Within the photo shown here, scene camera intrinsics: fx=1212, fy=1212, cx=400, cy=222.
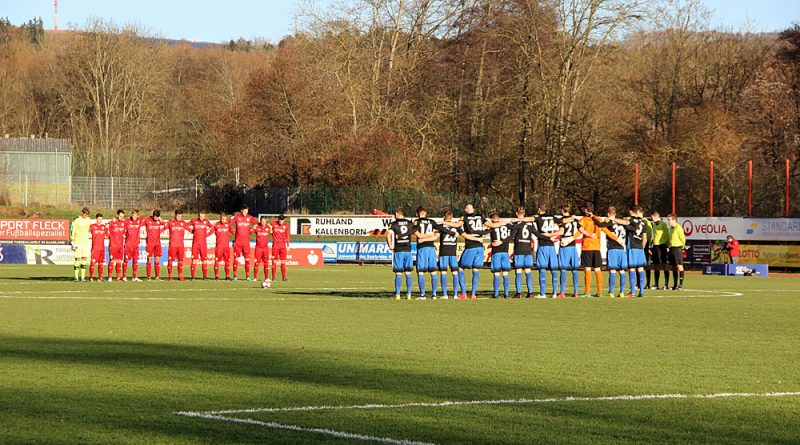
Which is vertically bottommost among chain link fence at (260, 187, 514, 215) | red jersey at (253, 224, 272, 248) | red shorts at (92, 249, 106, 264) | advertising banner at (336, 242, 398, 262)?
advertising banner at (336, 242, 398, 262)

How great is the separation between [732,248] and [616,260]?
57.0 ft

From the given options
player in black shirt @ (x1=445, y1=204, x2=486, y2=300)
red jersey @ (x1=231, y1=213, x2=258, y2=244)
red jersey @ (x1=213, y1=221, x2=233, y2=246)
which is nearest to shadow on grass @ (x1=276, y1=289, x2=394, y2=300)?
player in black shirt @ (x1=445, y1=204, x2=486, y2=300)

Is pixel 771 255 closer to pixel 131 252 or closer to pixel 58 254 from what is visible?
pixel 131 252

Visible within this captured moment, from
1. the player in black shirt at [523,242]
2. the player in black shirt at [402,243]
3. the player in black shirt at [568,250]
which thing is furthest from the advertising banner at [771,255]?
the player in black shirt at [402,243]

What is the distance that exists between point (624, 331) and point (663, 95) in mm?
52830

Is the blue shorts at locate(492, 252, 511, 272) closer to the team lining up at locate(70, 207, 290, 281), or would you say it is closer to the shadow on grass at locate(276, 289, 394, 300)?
the shadow on grass at locate(276, 289, 394, 300)

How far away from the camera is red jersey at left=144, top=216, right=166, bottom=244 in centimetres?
3459

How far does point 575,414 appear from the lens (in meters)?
9.84

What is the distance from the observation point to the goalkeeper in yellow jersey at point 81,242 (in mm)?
33188

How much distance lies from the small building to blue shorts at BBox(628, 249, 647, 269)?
148 ft

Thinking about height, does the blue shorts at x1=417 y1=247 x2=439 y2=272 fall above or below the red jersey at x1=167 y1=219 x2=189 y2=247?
below

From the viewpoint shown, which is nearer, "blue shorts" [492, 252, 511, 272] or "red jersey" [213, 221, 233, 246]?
"blue shorts" [492, 252, 511, 272]

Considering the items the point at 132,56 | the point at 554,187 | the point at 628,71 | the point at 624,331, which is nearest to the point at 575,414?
the point at 624,331

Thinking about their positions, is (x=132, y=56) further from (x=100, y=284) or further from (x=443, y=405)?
(x=443, y=405)
